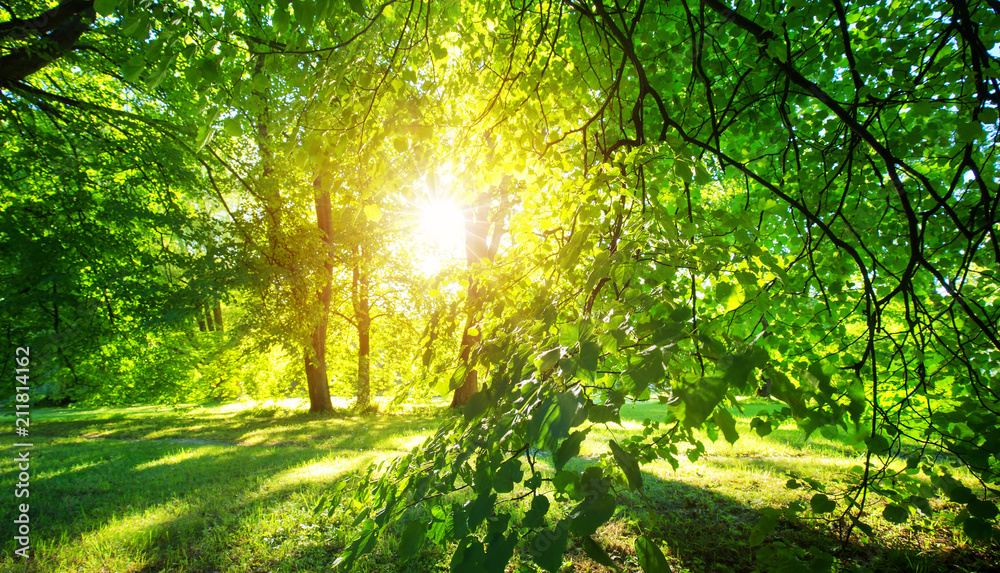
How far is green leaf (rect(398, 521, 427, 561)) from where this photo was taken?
142 cm

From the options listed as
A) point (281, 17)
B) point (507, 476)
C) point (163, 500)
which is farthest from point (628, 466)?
point (163, 500)

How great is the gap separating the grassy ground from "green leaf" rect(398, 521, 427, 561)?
1.07 feet

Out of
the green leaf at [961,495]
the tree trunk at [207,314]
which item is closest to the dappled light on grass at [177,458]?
the tree trunk at [207,314]

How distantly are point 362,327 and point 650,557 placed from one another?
45.5ft

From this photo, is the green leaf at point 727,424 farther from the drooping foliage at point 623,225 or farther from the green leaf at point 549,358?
the green leaf at point 549,358

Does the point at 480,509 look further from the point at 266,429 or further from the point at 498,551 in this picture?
the point at 266,429

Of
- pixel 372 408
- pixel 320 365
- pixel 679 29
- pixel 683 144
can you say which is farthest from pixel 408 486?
pixel 372 408

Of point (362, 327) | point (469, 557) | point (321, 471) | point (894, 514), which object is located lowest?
point (321, 471)

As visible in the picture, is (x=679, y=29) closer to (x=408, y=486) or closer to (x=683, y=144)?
(x=683, y=144)

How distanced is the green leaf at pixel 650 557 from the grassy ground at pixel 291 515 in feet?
0.48

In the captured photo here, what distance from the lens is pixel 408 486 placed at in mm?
1725

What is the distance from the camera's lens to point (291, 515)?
402cm

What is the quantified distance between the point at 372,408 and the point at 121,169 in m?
8.94

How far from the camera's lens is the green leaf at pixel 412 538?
55.8 inches
